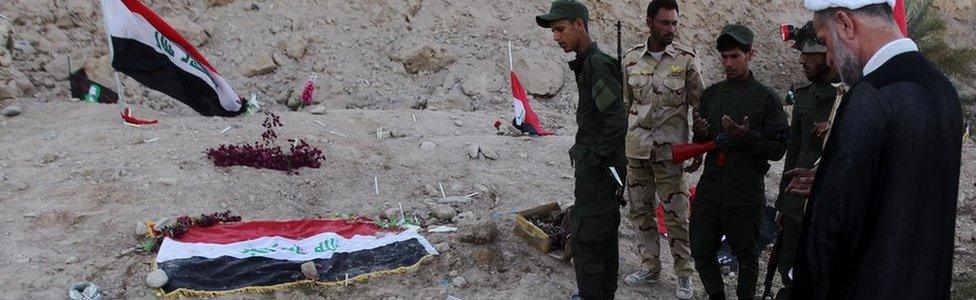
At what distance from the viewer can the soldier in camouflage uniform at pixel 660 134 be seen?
450 cm

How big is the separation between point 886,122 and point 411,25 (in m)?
11.6

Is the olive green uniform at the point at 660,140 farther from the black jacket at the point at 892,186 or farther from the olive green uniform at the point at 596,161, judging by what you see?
the black jacket at the point at 892,186

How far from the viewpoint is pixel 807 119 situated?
12.4ft

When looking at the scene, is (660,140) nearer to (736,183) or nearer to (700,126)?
(700,126)

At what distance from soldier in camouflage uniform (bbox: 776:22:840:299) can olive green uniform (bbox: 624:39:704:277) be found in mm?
739

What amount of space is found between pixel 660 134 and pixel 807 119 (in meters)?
0.97

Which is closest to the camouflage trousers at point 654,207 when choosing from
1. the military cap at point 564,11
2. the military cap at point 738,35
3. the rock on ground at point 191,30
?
the military cap at point 738,35

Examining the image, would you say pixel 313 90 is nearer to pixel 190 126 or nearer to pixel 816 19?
pixel 190 126

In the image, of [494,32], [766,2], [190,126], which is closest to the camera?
[190,126]

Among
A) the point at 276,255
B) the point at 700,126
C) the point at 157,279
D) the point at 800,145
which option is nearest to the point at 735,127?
the point at 700,126

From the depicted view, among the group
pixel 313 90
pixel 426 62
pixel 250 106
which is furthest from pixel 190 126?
pixel 426 62

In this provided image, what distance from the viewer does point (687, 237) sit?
15.0 ft

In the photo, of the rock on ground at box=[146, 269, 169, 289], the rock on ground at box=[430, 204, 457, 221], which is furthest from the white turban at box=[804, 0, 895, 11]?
the rock on ground at box=[430, 204, 457, 221]

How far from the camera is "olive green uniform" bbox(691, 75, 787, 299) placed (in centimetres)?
402
